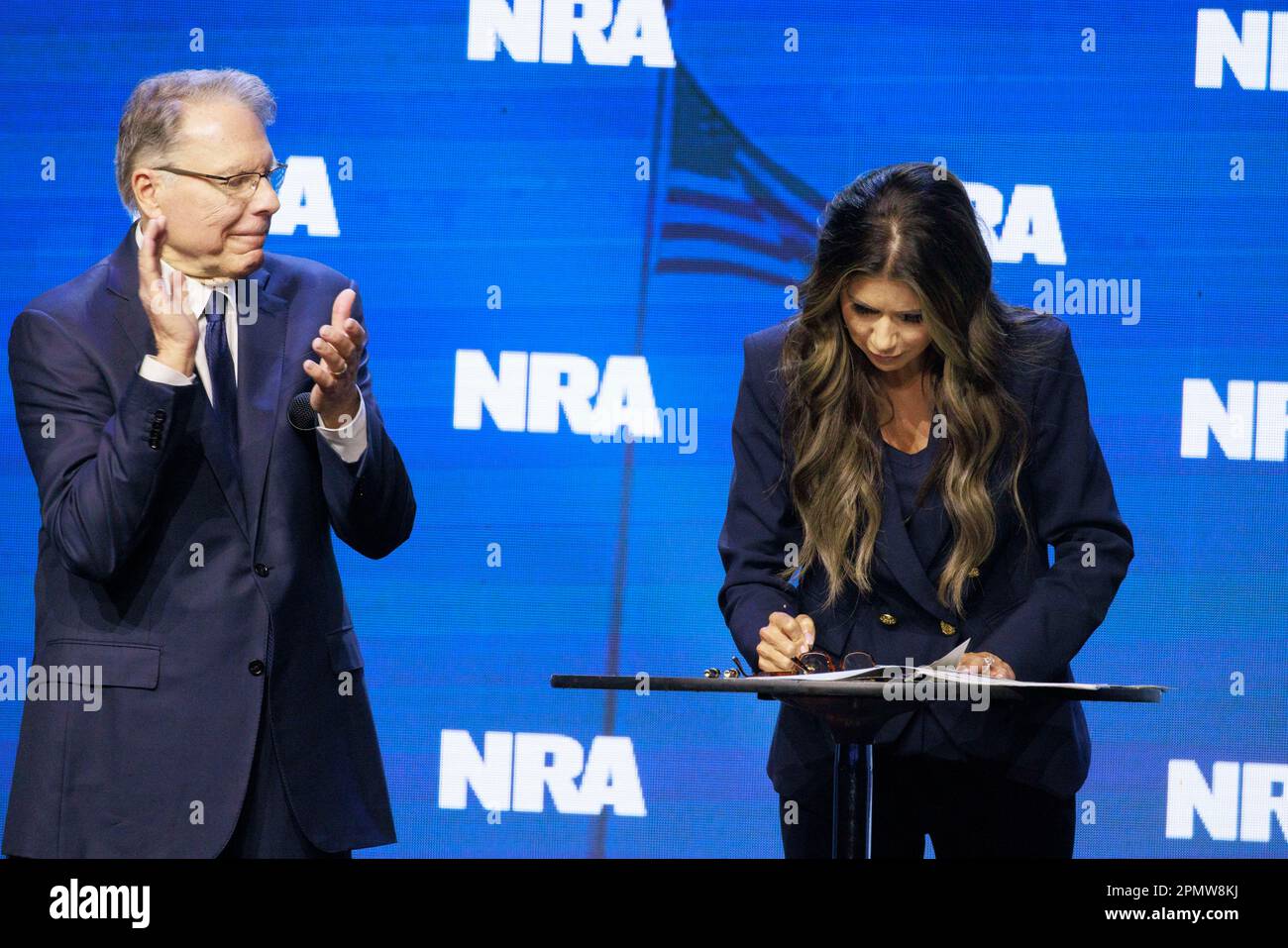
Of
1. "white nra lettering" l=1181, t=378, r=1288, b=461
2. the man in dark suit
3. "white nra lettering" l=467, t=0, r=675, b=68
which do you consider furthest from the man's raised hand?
"white nra lettering" l=1181, t=378, r=1288, b=461

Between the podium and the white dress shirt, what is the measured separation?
1.81 feet

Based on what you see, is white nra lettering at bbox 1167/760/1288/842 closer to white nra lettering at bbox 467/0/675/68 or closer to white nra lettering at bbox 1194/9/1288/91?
white nra lettering at bbox 1194/9/1288/91

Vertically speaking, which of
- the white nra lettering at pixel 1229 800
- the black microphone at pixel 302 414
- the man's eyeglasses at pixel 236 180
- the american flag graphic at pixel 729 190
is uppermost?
the american flag graphic at pixel 729 190

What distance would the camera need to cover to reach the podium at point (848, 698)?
2.03 meters

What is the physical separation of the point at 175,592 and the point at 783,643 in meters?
0.94

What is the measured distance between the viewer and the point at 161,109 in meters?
2.62

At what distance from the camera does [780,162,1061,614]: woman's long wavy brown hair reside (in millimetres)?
2559

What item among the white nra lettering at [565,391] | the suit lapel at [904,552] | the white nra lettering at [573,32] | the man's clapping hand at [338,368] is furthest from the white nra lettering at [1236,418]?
the man's clapping hand at [338,368]

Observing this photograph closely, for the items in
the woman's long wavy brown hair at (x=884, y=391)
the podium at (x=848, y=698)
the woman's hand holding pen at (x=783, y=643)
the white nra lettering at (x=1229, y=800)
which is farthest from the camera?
the white nra lettering at (x=1229, y=800)

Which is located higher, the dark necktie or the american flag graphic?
the american flag graphic

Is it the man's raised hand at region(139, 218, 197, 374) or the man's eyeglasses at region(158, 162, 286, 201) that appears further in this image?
the man's eyeglasses at region(158, 162, 286, 201)

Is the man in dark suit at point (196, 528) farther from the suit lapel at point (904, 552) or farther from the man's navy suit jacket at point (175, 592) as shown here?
the suit lapel at point (904, 552)
